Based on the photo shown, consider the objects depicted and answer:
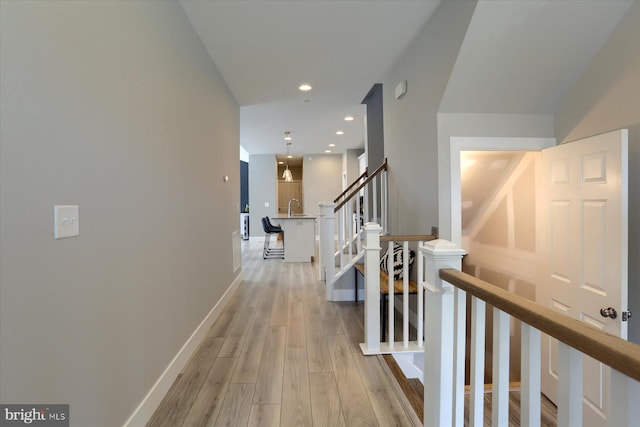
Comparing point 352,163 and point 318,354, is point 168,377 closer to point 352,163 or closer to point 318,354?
point 318,354

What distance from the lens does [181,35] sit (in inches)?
91.6

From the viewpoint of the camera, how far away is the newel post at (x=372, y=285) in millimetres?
2418

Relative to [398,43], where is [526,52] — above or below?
below

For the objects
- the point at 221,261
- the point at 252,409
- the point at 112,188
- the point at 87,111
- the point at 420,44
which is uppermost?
the point at 420,44

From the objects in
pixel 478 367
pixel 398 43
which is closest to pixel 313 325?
pixel 478 367

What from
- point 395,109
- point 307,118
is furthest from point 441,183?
point 307,118

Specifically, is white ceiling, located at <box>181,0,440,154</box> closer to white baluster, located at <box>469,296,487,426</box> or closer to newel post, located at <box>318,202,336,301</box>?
newel post, located at <box>318,202,336,301</box>

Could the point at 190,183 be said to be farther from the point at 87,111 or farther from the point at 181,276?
the point at 87,111

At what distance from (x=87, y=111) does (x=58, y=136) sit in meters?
0.21

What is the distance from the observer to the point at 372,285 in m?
2.43

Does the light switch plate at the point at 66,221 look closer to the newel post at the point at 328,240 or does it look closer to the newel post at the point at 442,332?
the newel post at the point at 442,332

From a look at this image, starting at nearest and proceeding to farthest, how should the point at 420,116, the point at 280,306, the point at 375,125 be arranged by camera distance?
1. the point at 420,116
2. the point at 280,306
3. the point at 375,125

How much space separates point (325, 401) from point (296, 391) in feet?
0.66

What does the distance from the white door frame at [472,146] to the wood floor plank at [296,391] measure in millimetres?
1489
